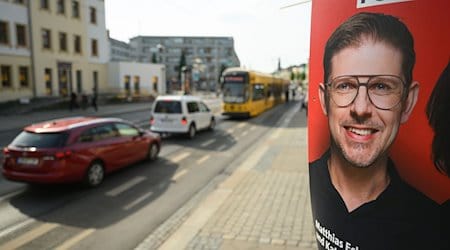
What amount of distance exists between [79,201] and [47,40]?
31697 millimetres

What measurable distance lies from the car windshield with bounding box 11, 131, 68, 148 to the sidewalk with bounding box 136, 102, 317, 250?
315 cm

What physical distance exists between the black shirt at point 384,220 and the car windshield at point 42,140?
6345 mm

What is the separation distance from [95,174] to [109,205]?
56.8 inches

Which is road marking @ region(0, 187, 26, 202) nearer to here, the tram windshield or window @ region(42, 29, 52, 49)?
the tram windshield

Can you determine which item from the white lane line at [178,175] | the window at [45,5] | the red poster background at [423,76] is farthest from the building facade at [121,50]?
the red poster background at [423,76]

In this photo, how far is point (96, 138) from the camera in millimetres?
8523

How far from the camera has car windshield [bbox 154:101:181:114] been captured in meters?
15.2

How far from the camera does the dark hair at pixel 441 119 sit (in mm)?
2131

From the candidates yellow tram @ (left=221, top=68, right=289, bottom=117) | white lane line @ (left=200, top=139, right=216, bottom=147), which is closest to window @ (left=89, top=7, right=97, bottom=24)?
yellow tram @ (left=221, top=68, right=289, bottom=117)

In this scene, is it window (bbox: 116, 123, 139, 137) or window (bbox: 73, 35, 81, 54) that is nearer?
window (bbox: 116, 123, 139, 137)

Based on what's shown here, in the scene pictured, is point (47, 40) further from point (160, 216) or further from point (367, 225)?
point (367, 225)

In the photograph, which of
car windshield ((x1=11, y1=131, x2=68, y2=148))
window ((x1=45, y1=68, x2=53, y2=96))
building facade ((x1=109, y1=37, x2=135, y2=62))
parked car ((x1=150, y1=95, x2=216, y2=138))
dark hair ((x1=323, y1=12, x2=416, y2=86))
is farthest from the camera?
building facade ((x1=109, y1=37, x2=135, y2=62))

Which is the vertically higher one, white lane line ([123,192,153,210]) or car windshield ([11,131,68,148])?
car windshield ([11,131,68,148])

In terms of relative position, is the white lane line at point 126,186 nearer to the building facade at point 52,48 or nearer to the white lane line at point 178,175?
the white lane line at point 178,175
